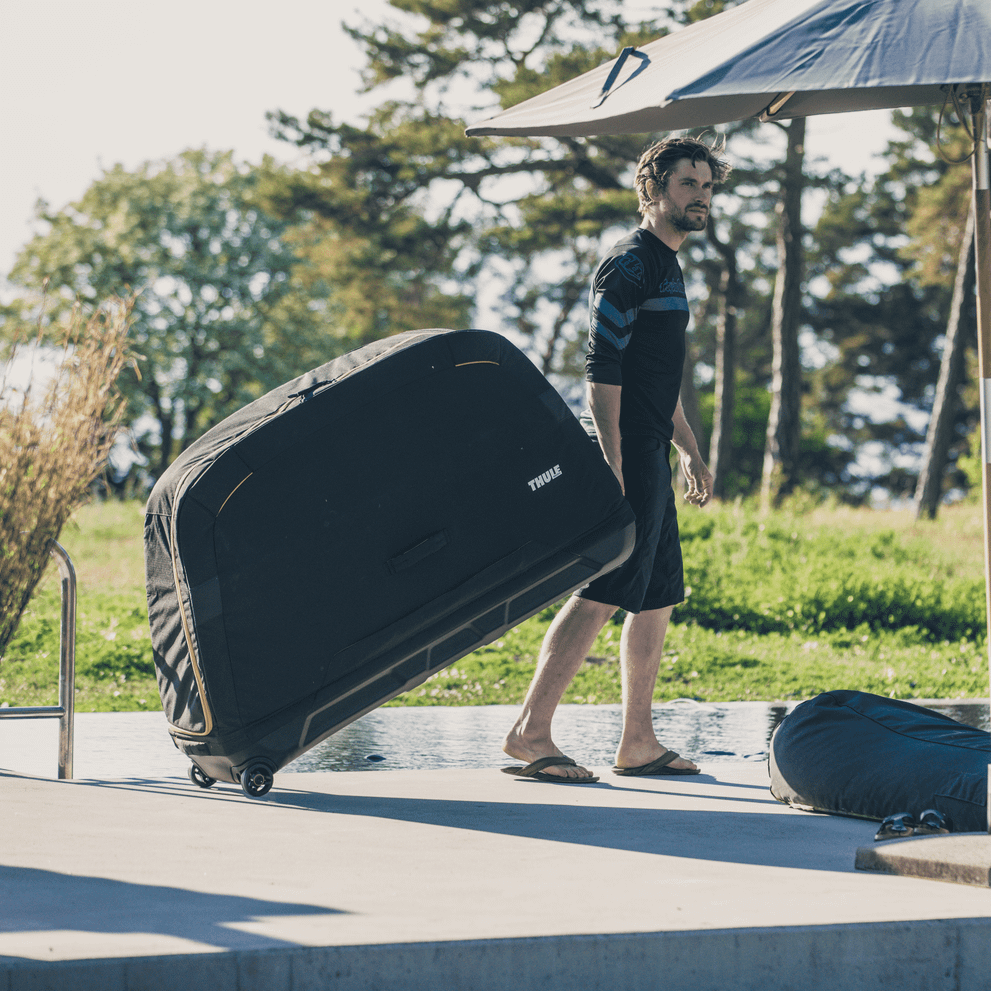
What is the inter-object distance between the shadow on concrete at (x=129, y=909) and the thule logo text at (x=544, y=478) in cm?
144

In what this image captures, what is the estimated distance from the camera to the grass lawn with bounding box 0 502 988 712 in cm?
746

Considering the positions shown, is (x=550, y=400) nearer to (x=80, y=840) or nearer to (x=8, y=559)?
(x=80, y=840)

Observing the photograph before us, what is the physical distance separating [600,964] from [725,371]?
1189 inches

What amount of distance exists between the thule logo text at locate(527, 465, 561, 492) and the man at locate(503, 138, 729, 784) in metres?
0.49

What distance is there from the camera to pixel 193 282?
40.7 metres

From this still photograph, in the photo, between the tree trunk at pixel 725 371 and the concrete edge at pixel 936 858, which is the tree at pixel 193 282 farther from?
the concrete edge at pixel 936 858

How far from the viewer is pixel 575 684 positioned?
755 cm

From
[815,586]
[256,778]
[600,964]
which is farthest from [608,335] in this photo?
[815,586]

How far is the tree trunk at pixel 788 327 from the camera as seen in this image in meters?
22.8

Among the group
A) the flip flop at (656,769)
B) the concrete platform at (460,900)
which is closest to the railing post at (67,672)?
the concrete platform at (460,900)

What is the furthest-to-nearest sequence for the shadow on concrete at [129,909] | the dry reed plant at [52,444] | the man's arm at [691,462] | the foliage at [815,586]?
the foliage at [815,586]
the dry reed plant at [52,444]
the man's arm at [691,462]
the shadow on concrete at [129,909]

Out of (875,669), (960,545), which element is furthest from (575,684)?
(960,545)

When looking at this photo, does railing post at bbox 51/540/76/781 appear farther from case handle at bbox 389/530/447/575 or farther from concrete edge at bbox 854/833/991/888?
concrete edge at bbox 854/833/991/888

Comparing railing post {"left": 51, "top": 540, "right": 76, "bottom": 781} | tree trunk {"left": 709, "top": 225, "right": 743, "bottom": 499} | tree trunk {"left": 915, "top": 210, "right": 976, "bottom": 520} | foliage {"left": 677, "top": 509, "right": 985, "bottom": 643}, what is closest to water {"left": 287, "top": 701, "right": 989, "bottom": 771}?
railing post {"left": 51, "top": 540, "right": 76, "bottom": 781}
